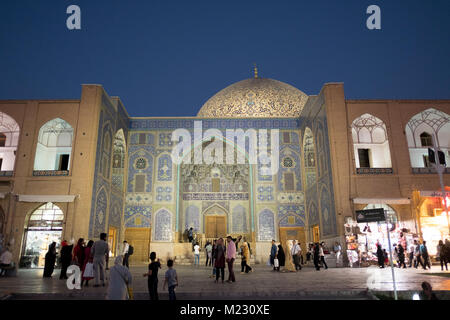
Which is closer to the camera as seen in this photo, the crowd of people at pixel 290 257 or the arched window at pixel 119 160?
the crowd of people at pixel 290 257

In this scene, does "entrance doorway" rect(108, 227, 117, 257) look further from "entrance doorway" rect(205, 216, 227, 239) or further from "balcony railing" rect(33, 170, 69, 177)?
"entrance doorway" rect(205, 216, 227, 239)

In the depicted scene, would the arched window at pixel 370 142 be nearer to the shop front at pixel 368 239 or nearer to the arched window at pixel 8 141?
the shop front at pixel 368 239

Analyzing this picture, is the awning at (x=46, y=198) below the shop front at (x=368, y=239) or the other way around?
the other way around

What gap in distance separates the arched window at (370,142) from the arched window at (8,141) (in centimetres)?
1395

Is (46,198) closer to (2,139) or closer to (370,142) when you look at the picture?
(2,139)

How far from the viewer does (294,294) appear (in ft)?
19.1

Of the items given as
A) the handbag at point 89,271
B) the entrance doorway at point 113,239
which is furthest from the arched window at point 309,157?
the handbag at point 89,271

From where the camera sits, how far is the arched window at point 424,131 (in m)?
14.7

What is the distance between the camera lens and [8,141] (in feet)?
48.2

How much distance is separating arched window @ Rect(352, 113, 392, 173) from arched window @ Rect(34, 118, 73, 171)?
12020 millimetres

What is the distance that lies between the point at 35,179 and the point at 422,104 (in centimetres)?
1543

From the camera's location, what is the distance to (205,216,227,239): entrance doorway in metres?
18.7
